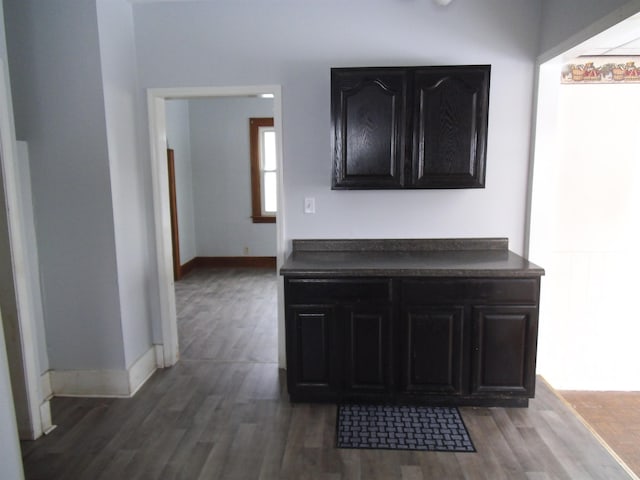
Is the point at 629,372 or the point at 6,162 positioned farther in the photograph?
the point at 629,372

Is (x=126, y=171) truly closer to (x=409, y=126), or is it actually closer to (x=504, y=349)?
(x=409, y=126)

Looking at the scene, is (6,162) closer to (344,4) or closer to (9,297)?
(9,297)

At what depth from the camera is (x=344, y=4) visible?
2.87 metres

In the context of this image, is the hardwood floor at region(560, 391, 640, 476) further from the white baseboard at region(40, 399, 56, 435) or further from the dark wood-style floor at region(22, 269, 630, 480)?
the white baseboard at region(40, 399, 56, 435)

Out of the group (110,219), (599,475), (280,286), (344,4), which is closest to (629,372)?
(599,475)

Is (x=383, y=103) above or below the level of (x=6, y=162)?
above

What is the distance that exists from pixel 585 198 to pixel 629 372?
4.74 ft

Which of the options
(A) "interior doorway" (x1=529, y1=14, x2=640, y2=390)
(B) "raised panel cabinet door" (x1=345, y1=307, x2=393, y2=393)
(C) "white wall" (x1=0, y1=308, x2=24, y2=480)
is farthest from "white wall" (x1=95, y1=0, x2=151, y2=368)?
(A) "interior doorway" (x1=529, y1=14, x2=640, y2=390)

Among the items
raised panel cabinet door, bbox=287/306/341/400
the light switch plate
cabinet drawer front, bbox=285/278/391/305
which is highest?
the light switch plate

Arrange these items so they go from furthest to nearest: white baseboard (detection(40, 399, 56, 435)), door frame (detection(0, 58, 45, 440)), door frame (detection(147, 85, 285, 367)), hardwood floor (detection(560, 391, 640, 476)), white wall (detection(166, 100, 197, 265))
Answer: white wall (detection(166, 100, 197, 265)), door frame (detection(147, 85, 285, 367)), hardwood floor (detection(560, 391, 640, 476)), white baseboard (detection(40, 399, 56, 435)), door frame (detection(0, 58, 45, 440))

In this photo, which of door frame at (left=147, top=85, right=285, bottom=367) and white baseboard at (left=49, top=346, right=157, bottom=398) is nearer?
white baseboard at (left=49, top=346, right=157, bottom=398)

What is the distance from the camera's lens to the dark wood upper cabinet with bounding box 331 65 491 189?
261cm

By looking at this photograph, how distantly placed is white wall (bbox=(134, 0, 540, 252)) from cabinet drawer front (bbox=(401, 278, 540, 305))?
60cm

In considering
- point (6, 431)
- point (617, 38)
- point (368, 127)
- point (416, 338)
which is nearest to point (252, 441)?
point (416, 338)
